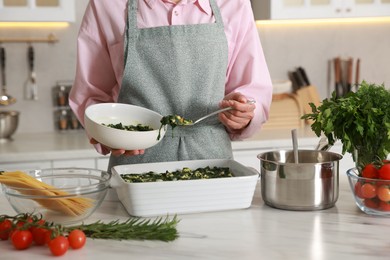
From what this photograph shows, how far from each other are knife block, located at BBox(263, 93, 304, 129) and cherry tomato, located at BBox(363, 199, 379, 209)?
215cm

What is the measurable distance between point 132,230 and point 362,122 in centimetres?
63

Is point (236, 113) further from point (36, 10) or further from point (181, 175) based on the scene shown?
point (36, 10)

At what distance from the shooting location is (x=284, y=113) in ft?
12.8

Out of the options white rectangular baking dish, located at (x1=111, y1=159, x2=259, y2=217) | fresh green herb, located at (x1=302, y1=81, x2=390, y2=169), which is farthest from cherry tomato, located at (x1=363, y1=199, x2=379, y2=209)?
white rectangular baking dish, located at (x1=111, y1=159, x2=259, y2=217)

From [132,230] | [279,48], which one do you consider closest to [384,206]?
[132,230]

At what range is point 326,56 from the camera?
4156mm

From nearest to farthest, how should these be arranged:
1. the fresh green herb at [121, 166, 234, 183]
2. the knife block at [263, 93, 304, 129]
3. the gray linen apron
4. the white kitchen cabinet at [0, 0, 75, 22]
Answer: the fresh green herb at [121, 166, 234, 183] → the gray linen apron → the white kitchen cabinet at [0, 0, 75, 22] → the knife block at [263, 93, 304, 129]

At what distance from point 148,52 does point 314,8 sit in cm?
178

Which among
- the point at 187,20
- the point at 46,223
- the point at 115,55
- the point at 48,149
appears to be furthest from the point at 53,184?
the point at 48,149

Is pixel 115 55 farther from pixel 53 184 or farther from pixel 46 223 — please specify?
pixel 46 223

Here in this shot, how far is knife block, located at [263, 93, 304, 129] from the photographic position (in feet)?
12.8

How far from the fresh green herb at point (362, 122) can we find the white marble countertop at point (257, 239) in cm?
16

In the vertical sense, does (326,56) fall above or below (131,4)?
below

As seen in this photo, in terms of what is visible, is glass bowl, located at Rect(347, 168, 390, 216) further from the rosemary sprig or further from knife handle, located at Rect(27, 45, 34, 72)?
knife handle, located at Rect(27, 45, 34, 72)
